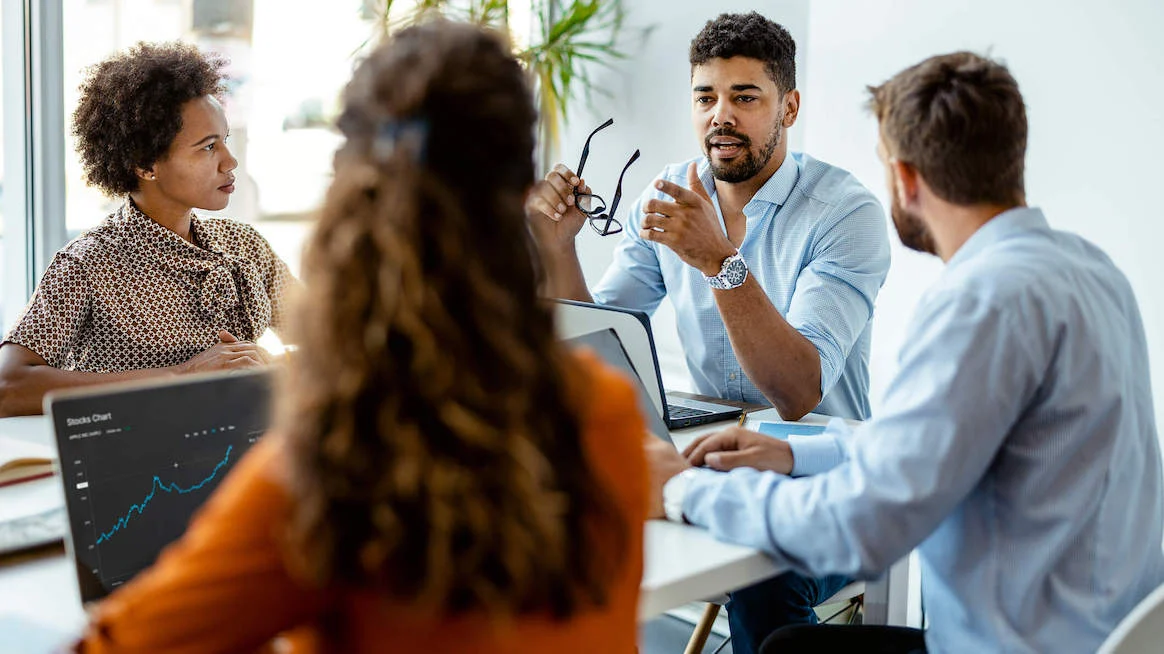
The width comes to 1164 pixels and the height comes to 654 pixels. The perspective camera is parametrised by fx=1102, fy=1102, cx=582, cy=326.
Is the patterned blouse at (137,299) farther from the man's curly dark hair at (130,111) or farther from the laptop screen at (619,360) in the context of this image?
the laptop screen at (619,360)

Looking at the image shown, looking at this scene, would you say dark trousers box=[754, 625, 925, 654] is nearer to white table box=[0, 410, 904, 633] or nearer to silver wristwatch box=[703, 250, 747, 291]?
white table box=[0, 410, 904, 633]

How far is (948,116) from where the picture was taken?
1294mm

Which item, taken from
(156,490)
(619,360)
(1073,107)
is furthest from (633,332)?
(1073,107)

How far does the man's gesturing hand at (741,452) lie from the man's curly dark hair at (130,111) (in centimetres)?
136

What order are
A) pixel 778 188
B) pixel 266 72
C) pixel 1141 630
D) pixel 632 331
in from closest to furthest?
1. pixel 1141 630
2. pixel 632 331
3. pixel 778 188
4. pixel 266 72

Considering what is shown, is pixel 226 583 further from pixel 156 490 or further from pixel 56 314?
pixel 56 314

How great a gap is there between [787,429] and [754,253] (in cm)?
72

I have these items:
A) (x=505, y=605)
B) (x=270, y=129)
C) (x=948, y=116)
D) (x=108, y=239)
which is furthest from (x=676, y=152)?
(x=505, y=605)

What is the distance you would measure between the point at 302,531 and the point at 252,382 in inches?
23.2

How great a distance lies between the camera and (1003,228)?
4.33 ft

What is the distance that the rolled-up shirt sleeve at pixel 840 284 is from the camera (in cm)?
216

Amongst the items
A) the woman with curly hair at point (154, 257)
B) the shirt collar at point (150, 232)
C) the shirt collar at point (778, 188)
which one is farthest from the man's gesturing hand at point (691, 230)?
the shirt collar at point (150, 232)

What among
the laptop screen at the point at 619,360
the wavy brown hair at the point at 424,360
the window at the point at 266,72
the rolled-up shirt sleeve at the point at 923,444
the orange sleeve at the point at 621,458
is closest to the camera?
the wavy brown hair at the point at 424,360

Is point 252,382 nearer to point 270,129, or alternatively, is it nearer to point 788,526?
point 788,526
